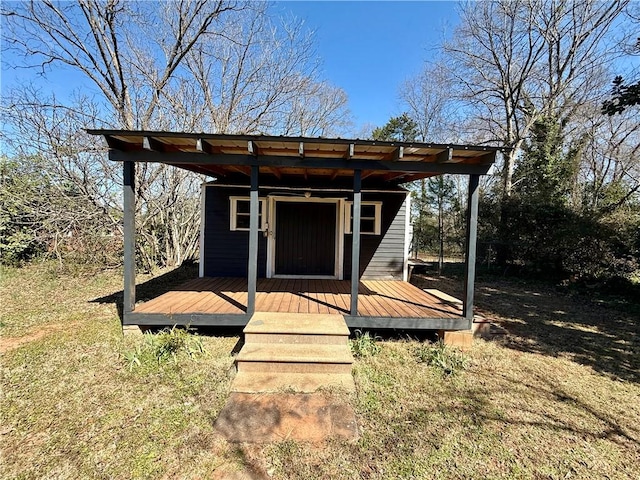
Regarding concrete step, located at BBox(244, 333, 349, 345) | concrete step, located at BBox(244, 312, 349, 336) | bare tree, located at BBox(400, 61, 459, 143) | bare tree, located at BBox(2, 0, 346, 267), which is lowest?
concrete step, located at BBox(244, 333, 349, 345)

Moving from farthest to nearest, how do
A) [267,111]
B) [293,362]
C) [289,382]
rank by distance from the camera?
[267,111]
[293,362]
[289,382]

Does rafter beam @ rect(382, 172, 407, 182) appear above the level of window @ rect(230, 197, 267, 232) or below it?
above

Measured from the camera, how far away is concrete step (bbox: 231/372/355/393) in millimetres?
2832

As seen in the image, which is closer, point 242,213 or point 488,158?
point 488,158

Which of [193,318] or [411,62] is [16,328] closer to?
[193,318]

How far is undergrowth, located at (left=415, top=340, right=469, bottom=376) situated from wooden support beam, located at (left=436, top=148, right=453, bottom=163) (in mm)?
2210

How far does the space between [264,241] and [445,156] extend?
3.85 m

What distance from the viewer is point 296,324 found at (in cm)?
358

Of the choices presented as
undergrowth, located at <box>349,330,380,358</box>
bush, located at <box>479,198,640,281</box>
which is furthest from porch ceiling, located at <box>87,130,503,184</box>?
bush, located at <box>479,198,640,281</box>

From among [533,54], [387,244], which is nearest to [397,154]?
[387,244]

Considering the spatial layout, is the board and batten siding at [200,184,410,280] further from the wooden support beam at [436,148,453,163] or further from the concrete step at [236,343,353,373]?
the concrete step at [236,343,353,373]

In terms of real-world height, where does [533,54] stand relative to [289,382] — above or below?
above

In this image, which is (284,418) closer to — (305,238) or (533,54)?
(305,238)

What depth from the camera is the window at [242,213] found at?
6.23 meters
